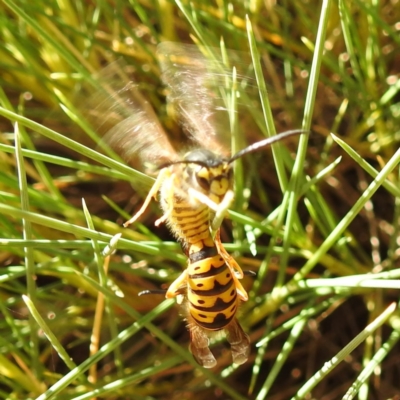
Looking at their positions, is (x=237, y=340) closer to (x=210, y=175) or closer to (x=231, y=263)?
(x=231, y=263)

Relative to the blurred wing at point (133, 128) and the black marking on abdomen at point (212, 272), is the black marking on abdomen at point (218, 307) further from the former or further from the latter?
the blurred wing at point (133, 128)

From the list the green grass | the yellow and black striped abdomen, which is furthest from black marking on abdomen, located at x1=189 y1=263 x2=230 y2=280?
the green grass

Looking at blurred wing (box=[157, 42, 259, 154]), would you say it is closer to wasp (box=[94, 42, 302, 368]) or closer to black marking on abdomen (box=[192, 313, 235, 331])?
wasp (box=[94, 42, 302, 368])

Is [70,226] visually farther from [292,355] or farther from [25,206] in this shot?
[292,355]

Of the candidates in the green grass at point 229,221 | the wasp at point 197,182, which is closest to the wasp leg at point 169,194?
the wasp at point 197,182

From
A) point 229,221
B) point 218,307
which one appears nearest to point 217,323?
point 218,307

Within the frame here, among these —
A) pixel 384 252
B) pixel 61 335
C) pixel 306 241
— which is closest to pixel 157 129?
pixel 306 241
